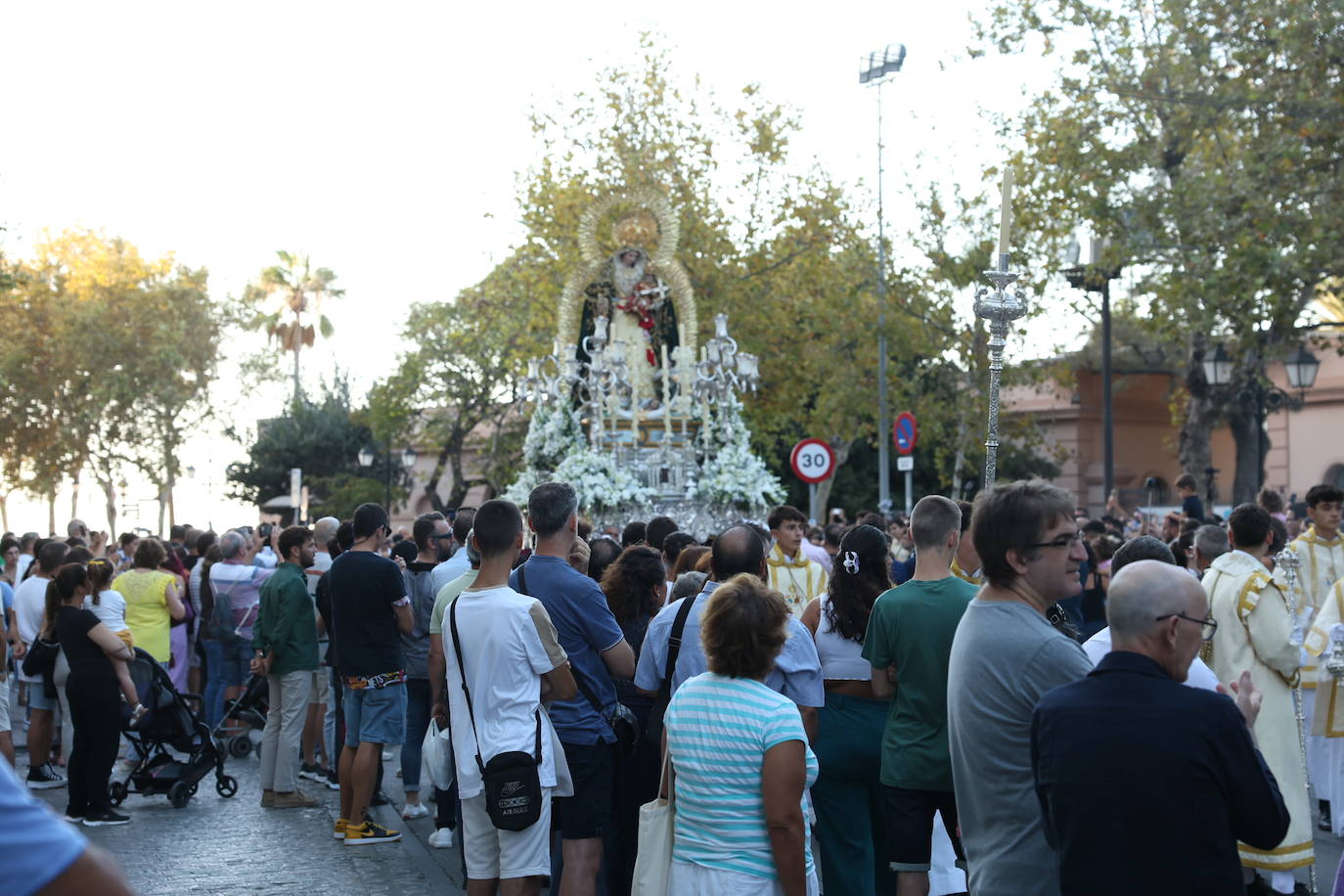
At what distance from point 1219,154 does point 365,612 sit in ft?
65.5

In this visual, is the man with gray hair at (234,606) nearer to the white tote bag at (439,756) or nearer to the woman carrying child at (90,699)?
the woman carrying child at (90,699)

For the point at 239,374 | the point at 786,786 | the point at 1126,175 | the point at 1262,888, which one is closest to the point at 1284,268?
the point at 1126,175

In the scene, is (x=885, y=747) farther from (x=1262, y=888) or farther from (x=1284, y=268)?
(x=1284, y=268)

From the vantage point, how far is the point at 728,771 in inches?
180

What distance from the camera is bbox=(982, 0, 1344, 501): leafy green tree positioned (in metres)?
18.0

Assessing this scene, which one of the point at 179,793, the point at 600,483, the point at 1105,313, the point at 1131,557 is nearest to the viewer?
the point at 1131,557

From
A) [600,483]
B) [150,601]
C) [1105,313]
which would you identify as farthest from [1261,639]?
[1105,313]

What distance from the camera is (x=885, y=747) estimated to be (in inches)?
226

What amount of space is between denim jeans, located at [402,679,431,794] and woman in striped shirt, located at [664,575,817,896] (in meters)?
5.69

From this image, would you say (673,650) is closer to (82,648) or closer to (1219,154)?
(82,648)

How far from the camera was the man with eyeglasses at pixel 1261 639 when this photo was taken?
7.71 metres

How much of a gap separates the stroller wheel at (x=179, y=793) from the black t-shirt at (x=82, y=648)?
47.5 inches

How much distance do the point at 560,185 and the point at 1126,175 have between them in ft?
40.8

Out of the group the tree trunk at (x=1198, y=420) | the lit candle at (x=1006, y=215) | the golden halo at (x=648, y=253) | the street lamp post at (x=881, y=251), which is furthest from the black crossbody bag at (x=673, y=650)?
the tree trunk at (x=1198, y=420)
